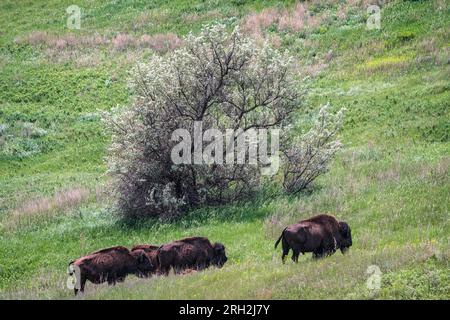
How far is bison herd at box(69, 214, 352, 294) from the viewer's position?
16.3 metres

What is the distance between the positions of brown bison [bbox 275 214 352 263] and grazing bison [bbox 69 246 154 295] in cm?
315

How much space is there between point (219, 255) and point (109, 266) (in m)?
2.58

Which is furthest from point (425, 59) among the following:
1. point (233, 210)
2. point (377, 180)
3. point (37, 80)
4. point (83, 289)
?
point (83, 289)

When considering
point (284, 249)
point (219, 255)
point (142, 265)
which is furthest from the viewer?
point (219, 255)

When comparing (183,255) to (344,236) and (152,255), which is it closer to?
(152,255)

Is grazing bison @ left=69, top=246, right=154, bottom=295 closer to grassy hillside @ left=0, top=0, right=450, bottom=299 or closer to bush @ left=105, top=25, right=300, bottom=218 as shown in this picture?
grassy hillside @ left=0, top=0, right=450, bottom=299

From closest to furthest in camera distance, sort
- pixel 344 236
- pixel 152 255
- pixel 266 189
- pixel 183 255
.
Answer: pixel 344 236
pixel 183 255
pixel 152 255
pixel 266 189

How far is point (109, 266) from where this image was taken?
16531 mm

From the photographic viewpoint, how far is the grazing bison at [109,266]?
16406 millimetres

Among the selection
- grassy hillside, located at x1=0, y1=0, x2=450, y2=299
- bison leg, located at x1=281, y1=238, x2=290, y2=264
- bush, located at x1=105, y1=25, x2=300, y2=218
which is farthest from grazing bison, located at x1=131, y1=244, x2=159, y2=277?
bush, located at x1=105, y1=25, x2=300, y2=218

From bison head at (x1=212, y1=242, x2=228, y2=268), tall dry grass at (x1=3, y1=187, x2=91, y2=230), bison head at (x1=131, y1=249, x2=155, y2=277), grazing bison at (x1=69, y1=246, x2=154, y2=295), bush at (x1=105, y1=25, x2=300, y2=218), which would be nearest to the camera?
grazing bison at (x1=69, y1=246, x2=154, y2=295)

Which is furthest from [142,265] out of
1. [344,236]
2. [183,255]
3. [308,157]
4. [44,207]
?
[44,207]

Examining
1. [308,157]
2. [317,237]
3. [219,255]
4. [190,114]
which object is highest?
[190,114]

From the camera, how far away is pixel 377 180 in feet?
77.3
